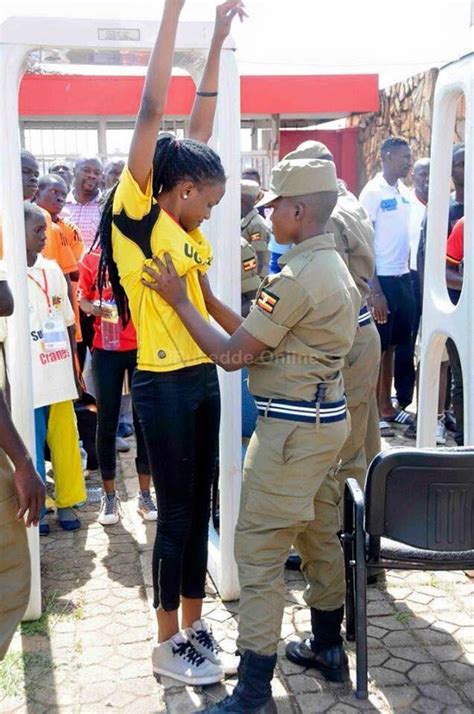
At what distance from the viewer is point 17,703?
2.80 metres

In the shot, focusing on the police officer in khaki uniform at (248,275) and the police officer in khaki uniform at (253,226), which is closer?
the police officer in khaki uniform at (248,275)

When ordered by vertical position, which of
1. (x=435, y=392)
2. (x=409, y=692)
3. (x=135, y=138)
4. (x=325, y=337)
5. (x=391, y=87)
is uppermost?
(x=391, y=87)

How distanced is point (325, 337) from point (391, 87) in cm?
1284

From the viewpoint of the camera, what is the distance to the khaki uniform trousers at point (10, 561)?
213 cm

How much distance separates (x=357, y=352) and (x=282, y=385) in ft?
3.32

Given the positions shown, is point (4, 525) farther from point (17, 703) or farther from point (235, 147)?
point (235, 147)

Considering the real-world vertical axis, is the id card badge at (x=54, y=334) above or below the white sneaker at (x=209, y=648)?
above

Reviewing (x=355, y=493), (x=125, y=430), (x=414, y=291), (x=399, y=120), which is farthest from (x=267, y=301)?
(x=399, y=120)

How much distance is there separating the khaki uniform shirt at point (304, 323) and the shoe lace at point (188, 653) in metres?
1.02

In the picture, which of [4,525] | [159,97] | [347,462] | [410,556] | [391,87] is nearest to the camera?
[4,525]

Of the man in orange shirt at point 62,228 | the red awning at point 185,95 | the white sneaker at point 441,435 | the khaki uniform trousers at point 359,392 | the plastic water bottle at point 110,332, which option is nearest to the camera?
the khaki uniform trousers at point 359,392

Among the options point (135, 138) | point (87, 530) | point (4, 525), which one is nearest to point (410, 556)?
point (4, 525)

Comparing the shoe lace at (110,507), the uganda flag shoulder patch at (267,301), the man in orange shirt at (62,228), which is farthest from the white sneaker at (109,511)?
the uganda flag shoulder patch at (267,301)

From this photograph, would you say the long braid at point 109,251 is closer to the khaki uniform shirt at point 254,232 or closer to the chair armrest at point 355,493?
the chair armrest at point 355,493
